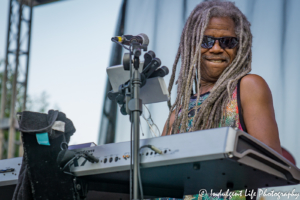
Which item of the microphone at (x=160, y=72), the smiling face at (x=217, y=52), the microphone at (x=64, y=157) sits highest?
the smiling face at (x=217, y=52)

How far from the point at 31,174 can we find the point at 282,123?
1.93 metres

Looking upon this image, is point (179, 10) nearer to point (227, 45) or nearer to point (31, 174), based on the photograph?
point (227, 45)

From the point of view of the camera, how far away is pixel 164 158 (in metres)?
1.19

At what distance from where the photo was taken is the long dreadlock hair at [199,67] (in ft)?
5.54

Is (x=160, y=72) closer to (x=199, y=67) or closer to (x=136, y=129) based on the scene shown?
(x=136, y=129)

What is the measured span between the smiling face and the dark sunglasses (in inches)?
0.6

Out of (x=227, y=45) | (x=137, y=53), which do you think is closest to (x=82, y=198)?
(x=137, y=53)

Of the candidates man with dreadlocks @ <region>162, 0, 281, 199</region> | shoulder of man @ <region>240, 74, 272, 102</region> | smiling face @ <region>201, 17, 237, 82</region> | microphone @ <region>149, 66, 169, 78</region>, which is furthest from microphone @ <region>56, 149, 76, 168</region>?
smiling face @ <region>201, 17, 237, 82</region>

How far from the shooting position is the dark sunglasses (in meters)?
1.87

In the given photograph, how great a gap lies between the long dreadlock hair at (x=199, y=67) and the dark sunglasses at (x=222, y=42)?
3cm

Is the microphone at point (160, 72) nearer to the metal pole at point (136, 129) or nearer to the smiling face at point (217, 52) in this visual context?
the metal pole at point (136, 129)

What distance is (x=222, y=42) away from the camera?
1866 mm

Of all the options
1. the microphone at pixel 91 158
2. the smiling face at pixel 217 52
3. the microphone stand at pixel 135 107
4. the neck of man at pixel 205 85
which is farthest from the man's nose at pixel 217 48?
the microphone at pixel 91 158

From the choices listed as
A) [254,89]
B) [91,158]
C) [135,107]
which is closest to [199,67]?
[254,89]
